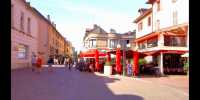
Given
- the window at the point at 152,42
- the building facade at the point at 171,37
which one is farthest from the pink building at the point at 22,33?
the window at the point at 152,42

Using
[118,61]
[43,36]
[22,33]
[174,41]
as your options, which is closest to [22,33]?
[22,33]

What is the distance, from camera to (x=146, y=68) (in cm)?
3519

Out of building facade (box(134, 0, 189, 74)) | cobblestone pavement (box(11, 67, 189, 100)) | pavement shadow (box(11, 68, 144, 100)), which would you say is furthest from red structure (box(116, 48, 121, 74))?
pavement shadow (box(11, 68, 144, 100))

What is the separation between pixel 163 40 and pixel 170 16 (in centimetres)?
334

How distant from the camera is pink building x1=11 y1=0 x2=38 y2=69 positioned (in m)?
32.7

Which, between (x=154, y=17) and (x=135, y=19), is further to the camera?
(x=135, y=19)

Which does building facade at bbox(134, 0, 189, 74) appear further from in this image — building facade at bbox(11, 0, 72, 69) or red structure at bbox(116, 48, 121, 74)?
building facade at bbox(11, 0, 72, 69)

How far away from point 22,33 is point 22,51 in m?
2.26

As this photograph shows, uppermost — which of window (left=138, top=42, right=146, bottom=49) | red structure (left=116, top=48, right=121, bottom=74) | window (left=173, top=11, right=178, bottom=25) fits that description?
window (left=173, top=11, right=178, bottom=25)

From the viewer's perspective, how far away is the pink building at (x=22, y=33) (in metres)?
32.7
